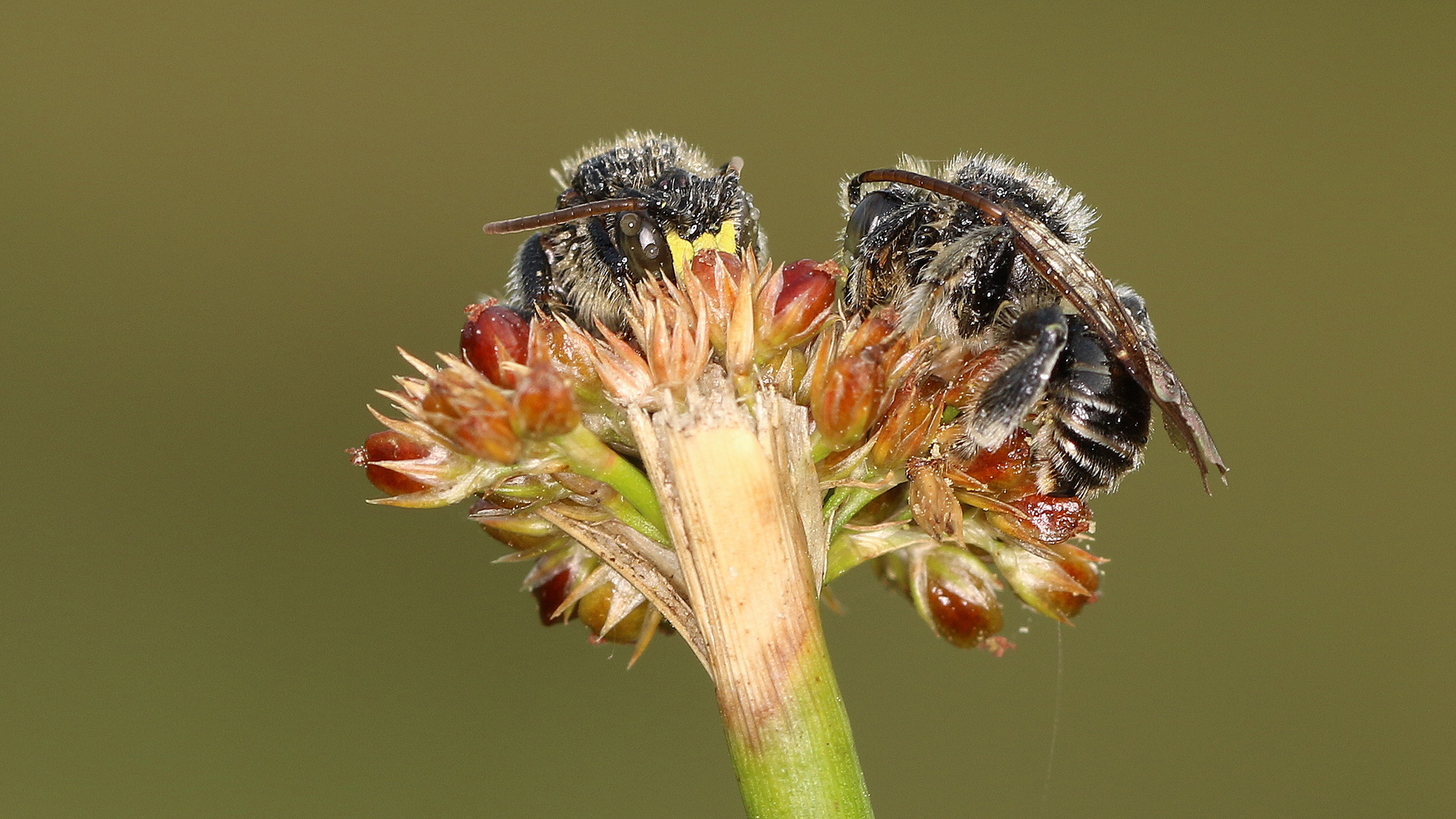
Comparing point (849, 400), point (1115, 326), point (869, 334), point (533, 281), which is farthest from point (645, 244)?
point (1115, 326)

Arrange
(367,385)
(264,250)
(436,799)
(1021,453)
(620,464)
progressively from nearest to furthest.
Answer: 1. (620,464)
2. (1021,453)
3. (436,799)
4. (367,385)
5. (264,250)

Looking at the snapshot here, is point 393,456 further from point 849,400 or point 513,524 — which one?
point 849,400

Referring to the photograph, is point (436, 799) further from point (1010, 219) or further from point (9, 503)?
point (1010, 219)

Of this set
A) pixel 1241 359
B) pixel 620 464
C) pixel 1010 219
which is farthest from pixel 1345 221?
pixel 620 464

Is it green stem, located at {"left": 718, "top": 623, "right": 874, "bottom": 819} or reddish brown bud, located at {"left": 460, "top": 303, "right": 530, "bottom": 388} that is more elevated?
reddish brown bud, located at {"left": 460, "top": 303, "right": 530, "bottom": 388}

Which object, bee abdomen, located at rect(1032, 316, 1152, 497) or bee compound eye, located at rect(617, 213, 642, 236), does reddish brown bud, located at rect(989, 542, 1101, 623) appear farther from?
bee compound eye, located at rect(617, 213, 642, 236)

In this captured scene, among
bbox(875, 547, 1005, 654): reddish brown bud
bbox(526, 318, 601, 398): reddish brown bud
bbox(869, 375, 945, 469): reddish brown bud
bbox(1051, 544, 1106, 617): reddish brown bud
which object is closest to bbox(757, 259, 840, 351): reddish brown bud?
bbox(869, 375, 945, 469): reddish brown bud
